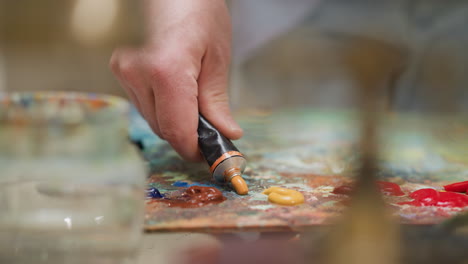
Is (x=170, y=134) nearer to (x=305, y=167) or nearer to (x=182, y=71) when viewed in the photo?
(x=182, y=71)

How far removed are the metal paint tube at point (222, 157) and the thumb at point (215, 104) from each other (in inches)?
1.1

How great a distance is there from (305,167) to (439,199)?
1.01 feet

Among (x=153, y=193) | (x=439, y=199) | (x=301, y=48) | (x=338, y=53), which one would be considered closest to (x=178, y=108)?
(x=153, y=193)

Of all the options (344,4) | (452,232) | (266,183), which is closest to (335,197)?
(266,183)

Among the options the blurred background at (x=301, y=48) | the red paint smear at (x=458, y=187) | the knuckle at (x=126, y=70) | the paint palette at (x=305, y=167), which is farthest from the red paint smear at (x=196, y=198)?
the red paint smear at (x=458, y=187)

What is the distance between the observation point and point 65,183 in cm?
59

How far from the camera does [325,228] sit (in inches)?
24.5

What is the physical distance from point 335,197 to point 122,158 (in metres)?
0.36

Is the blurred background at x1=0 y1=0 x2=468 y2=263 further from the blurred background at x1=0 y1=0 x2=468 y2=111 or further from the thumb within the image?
the thumb

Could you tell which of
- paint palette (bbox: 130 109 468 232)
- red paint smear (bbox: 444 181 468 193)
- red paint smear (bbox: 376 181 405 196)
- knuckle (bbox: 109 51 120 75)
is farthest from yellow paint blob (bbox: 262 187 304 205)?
knuckle (bbox: 109 51 120 75)

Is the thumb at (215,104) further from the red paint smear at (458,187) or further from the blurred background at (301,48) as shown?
the red paint smear at (458,187)

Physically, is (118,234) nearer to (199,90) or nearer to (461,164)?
(199,90)

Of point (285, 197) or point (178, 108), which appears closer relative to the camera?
point (285, 197)

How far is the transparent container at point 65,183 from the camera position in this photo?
50 cm
